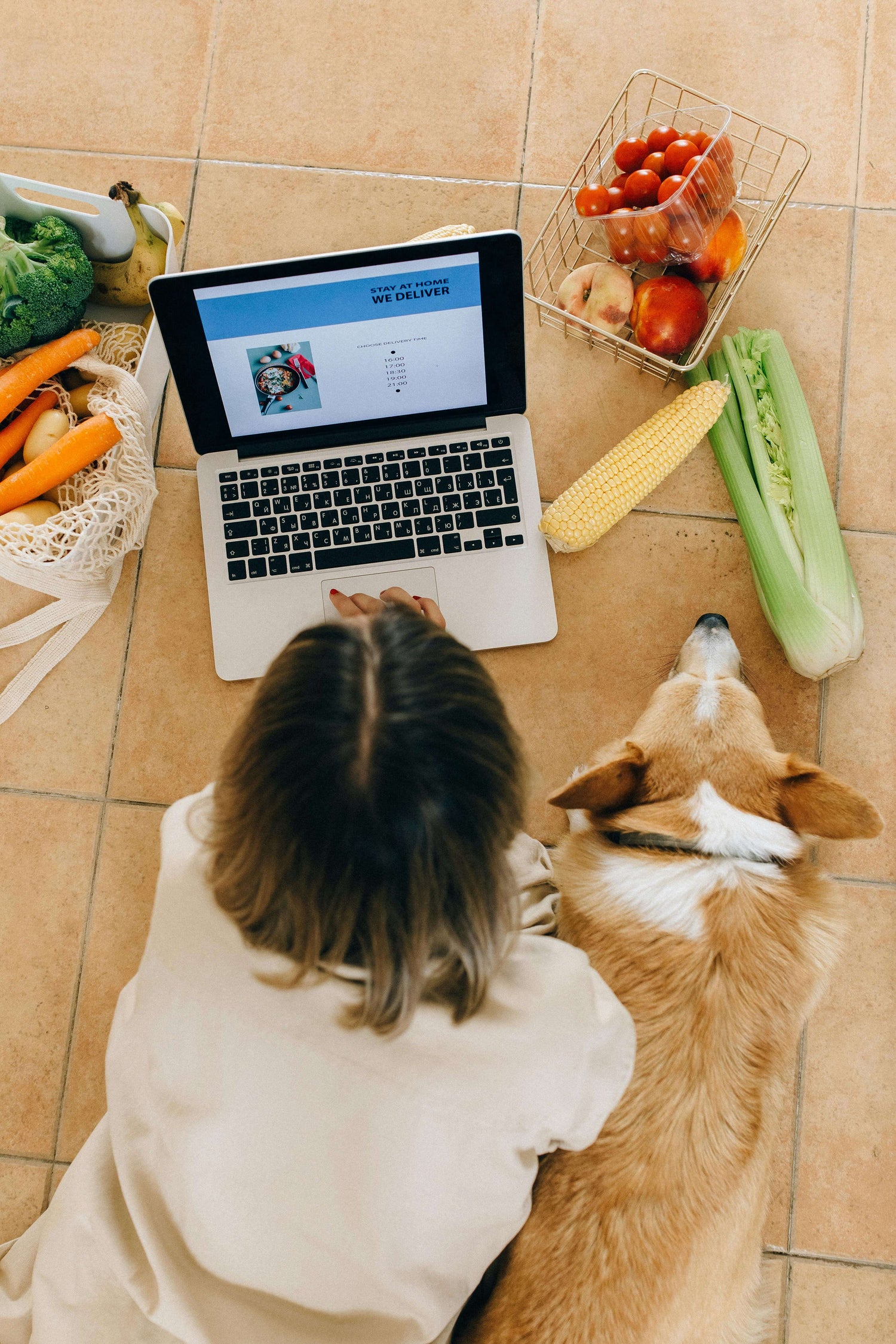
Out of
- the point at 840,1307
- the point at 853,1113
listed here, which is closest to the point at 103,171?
the point at 853,1113

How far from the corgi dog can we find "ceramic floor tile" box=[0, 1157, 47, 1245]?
28.5 inches

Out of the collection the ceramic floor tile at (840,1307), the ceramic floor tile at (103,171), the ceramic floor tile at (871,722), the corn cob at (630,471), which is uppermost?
the ceramic floor tile at (103,171)

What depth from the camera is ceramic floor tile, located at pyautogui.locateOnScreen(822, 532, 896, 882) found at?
139cm

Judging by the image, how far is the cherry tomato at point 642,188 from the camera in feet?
4.20

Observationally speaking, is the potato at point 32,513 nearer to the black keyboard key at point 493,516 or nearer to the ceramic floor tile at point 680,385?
the black keyboard key at point 493,516

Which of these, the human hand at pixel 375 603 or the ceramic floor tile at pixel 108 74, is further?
the ceramic floor tile at pixel 108 74

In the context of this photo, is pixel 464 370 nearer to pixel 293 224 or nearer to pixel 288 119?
pixel 293 224

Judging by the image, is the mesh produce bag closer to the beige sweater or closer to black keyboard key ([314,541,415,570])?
black keyboard key ([314,541,415,570])

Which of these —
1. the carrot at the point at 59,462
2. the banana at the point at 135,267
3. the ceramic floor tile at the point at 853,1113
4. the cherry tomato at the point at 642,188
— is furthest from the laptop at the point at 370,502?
the ceramic floor tile at the point at 853,1113

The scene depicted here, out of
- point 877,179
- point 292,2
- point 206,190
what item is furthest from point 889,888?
point 292,2

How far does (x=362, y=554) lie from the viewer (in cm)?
134

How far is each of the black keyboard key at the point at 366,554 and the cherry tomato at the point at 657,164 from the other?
653 millimetres

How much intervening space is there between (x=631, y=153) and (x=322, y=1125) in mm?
1383

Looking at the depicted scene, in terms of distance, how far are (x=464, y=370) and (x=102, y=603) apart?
687 mm
